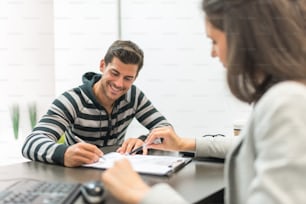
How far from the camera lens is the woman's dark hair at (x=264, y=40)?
81 cm

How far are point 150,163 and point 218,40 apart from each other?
0.55m

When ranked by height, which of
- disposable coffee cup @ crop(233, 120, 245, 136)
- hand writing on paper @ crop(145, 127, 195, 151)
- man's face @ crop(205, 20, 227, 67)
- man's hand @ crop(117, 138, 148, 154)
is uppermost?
man's face @ crop(205, 20, 227, 67)

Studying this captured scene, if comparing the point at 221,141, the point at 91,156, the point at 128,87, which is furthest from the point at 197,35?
the point at 91,156

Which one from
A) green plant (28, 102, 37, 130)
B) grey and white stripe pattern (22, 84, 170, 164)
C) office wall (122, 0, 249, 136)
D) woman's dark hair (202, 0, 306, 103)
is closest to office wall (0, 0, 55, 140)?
green plant (28, 102, 37, 130)

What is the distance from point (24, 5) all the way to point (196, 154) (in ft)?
6.14

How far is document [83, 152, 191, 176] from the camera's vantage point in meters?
1.24

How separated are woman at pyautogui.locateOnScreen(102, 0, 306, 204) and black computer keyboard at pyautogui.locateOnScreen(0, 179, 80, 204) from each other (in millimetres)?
106

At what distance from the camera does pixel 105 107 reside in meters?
1.95

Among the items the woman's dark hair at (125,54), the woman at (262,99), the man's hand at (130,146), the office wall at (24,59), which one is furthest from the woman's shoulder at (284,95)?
the office wall at (24,59)

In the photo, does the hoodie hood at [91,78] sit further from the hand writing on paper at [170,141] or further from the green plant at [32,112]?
the green plant at [32,112]

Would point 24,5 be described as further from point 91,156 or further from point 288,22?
point 288,22

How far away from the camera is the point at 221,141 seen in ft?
4.93

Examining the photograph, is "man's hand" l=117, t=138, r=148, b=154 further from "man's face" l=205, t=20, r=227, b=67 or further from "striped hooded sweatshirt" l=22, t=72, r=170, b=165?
"man's face" l=205, t=20, r=227, b=67

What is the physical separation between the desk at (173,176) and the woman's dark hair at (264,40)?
0.35 meters
